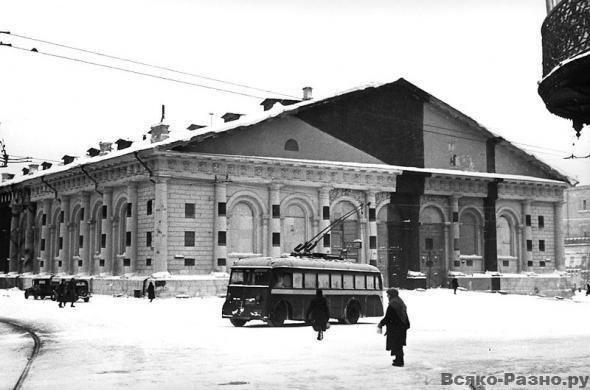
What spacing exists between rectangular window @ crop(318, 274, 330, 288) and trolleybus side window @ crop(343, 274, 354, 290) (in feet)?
2.66

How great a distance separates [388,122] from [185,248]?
15372 mm

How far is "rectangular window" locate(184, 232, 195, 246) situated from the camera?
1602 inches

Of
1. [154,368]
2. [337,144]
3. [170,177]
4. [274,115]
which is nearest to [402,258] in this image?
[337,144]

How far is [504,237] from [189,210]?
2286cm

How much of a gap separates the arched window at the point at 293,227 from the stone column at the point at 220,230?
4091 millimetres

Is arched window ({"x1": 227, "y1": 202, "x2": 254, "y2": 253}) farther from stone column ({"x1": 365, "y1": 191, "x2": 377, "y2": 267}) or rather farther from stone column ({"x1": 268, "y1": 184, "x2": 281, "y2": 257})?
stone column ({"x1": 365, "y1": 191, "x2": 377, "y2": 267})

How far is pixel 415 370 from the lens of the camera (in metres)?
13.0

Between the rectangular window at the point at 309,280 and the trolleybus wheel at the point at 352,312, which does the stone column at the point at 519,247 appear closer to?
the trolleybus wheel at the point at 352,312

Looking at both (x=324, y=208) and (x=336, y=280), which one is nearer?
(x=336, y=280)

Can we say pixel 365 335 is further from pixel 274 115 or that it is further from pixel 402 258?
pixel 402 258

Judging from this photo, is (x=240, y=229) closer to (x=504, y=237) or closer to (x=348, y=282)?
(x=348, y=282)

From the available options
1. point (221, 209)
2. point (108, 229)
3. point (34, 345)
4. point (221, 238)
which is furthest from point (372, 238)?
point (34, 345)

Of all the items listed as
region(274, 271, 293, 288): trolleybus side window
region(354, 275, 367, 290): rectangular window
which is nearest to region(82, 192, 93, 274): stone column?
region(354, 275, 367, 290): rectangular window

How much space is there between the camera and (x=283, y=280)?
2428 centimetres
